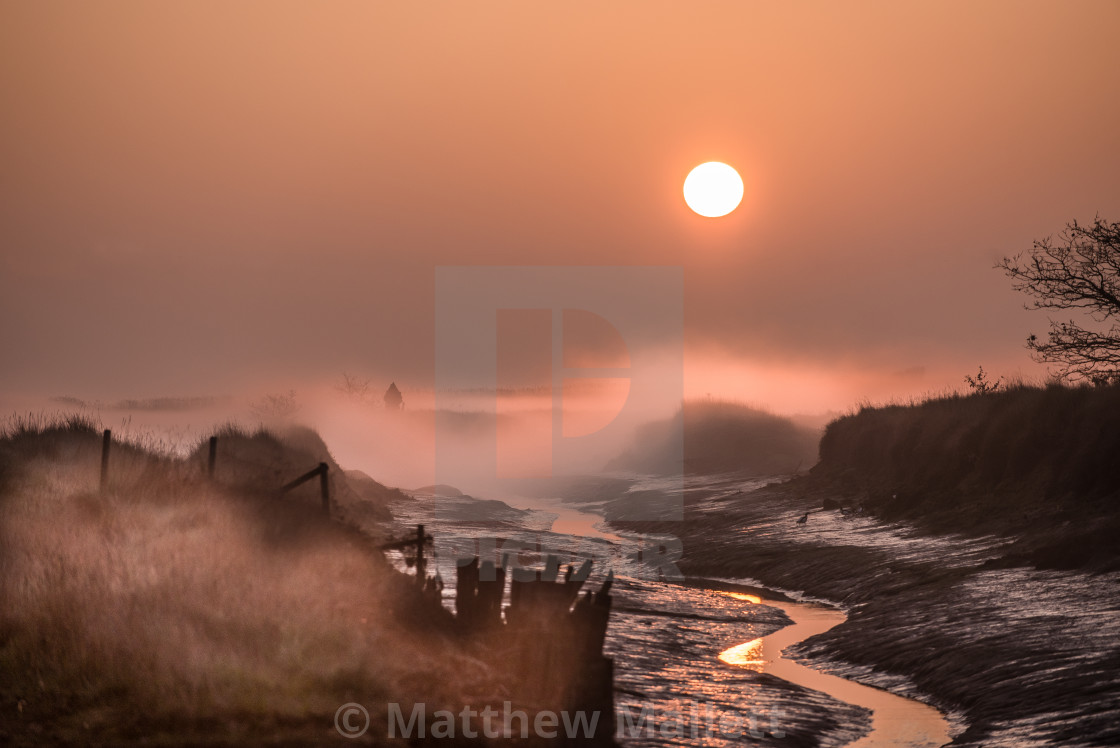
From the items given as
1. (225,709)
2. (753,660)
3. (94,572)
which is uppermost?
(94,572)

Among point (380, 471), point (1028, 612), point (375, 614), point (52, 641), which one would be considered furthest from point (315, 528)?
point (380, 471)

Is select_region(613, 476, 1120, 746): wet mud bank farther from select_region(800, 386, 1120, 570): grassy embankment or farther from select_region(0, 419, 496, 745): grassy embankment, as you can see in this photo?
select_region(0, 419, 496, 745): grassy embankment

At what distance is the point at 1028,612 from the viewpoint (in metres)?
24.1

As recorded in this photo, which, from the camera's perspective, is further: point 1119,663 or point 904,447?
point 904,447

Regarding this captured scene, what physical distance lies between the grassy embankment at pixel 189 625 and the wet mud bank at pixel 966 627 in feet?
Answer: 30.9

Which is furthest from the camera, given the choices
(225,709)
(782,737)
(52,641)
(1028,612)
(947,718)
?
(1028,612)

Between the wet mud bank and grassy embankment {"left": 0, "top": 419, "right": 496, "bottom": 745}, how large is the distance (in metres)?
9.43

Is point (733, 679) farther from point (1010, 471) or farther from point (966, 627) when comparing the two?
point (1010, 471)

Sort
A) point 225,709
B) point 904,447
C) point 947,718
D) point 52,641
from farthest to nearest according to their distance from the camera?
point 904,447, point 947,718, point 52,641, point 225,709

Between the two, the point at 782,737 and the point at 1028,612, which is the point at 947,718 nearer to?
the point at 782,737

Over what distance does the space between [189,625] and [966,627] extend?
698 inches

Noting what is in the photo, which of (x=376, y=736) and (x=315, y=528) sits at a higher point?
(x=315, y=528)

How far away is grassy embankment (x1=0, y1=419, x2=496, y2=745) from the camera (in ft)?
46.4

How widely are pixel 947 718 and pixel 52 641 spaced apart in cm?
1562
